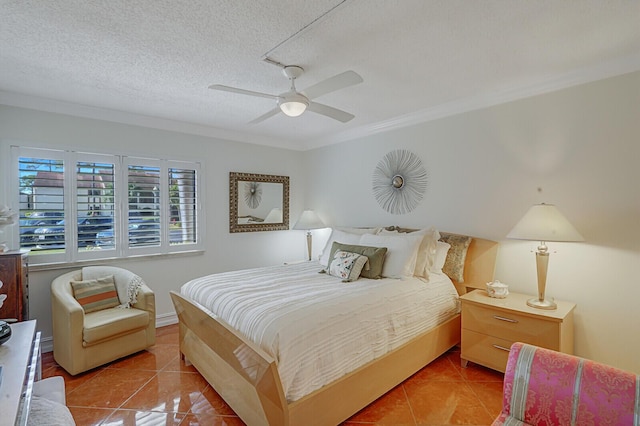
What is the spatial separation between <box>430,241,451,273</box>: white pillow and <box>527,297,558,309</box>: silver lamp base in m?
0.77

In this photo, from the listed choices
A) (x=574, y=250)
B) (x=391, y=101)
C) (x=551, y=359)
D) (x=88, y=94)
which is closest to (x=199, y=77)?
(x=88, y=94)

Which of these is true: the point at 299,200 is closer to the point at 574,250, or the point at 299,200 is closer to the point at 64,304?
the point at 64,304

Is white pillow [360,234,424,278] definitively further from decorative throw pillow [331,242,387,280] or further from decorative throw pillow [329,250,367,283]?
decorative throw pillow [329,250,367,283]

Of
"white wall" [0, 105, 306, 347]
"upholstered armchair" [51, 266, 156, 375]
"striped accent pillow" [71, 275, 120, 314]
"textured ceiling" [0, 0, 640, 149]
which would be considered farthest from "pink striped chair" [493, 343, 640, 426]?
"white wall" [0, 105, 306, 347]

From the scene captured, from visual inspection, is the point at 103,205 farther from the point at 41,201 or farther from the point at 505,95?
the point at 505,95

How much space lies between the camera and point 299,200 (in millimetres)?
5145

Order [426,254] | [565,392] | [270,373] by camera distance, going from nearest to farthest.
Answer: [565,392]
[270,373]
[426,254]

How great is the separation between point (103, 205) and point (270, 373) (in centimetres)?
297

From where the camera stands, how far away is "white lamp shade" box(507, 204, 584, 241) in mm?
2271

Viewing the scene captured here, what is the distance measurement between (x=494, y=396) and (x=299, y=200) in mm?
3652

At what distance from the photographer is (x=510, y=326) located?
2.43m

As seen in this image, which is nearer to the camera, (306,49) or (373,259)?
(306,49)

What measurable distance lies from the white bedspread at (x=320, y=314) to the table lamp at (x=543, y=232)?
0.75 metres

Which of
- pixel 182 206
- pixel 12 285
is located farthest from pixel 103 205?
pixel 12 285
